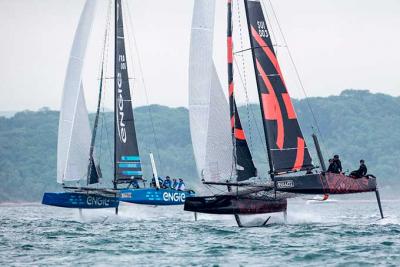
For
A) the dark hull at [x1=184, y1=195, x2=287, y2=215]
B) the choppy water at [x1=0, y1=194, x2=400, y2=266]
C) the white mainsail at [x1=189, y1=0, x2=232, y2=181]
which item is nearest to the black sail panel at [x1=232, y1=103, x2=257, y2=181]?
the white mainsail at [x1=189, y1=0, x2=232, y2=181]

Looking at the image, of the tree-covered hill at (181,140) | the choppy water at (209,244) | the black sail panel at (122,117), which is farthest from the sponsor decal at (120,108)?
the tree-covered hill at (181,140)

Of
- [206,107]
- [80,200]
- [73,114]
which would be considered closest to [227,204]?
[206,107]

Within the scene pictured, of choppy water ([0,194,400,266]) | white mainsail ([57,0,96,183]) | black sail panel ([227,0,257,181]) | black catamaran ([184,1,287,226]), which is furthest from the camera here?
white mainsail ([57,0,96,183])

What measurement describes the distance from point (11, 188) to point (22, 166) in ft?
28.8

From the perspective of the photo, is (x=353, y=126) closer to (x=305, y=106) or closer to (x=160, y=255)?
(x=305, y=106)

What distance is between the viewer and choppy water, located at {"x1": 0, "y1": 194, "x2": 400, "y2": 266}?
21734 mm

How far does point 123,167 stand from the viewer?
3994 cm

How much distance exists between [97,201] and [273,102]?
1109 cm

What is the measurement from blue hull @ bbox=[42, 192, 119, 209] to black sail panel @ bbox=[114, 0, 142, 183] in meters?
1.15

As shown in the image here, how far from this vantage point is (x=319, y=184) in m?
29.3

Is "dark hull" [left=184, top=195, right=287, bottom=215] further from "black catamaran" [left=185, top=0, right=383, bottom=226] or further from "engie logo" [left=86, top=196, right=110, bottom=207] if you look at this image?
"engie logo" [left=86, top=196, right=110, bottom=207]

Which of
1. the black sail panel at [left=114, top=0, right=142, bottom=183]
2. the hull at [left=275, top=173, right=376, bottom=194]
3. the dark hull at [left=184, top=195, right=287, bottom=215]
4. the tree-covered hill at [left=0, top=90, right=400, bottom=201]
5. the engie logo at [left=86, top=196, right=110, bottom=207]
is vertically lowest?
the dark hull at [left=184, top=195, right=287, bottom=215]

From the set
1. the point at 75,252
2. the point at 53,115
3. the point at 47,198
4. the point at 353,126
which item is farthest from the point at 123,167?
the point at 53,115

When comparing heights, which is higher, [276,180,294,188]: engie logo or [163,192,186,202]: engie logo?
[163,192,186,202]: engie logo
